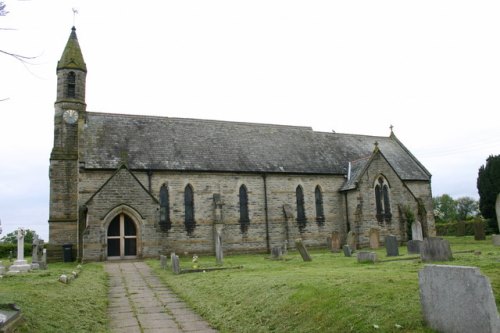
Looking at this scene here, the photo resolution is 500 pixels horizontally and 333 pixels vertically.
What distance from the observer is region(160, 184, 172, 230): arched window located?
28.2m

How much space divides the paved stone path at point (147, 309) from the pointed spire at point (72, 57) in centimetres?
1920

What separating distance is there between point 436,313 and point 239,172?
2461cm

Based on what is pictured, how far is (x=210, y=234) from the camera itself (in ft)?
95.2

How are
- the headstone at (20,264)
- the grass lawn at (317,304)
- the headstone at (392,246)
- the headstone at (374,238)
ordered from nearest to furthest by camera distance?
1. the grass lawn at (317,304)
2. the headstone at (20,264)
3. the headstone at (392,246)
4. the headstone at (374,238)

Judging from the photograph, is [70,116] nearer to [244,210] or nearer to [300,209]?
[244,210]

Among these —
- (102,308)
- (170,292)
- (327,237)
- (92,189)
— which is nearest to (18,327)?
(102,308)

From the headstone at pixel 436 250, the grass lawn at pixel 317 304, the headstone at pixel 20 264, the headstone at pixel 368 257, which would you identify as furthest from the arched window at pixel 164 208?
the headstone at pixel 436 250

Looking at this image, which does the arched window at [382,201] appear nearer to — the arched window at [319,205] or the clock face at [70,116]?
the arched window at [319,205]

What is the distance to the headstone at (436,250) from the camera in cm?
1484

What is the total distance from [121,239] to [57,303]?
16.0 m

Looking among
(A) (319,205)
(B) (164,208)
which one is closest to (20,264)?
(B) (164,208)

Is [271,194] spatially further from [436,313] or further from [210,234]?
[436,313]

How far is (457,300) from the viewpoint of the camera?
6.16 m

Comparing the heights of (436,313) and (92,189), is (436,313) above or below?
below
